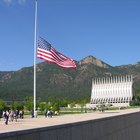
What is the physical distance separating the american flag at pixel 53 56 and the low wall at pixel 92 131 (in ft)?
21.8

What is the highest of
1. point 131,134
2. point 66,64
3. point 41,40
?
point 41,40

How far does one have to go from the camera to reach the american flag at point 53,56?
31703 mm

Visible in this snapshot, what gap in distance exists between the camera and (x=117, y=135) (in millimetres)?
23297

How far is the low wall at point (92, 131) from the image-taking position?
533 inches

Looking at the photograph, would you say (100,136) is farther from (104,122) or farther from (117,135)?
(117,135)

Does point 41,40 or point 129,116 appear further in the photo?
point 41,40

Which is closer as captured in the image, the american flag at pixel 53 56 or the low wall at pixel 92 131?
the low wall at pixel 92 131

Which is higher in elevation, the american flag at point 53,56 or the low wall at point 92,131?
the american flag at point 53,56

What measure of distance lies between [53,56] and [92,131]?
1356 cm

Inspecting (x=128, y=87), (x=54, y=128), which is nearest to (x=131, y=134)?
(x=54, y=128)

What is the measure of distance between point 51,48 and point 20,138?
20.0 meters

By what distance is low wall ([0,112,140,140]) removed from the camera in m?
13.5

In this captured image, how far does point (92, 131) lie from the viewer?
18938mm

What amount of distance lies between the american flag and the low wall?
6.65 m
